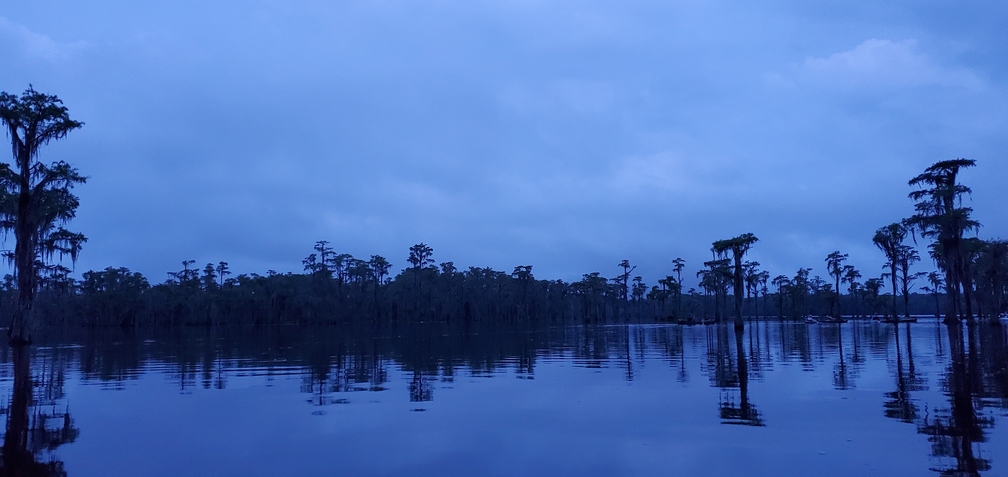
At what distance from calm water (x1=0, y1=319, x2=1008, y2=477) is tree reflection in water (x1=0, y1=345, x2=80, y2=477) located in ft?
0.18

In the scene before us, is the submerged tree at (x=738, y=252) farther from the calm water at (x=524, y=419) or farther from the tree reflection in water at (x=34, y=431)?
the tree reflection in water at (x=34, y=431)

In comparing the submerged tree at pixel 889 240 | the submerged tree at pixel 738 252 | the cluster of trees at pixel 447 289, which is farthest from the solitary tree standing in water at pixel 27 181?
the submerged tree at pixel 889 240

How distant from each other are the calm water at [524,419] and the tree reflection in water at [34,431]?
0.18 ft

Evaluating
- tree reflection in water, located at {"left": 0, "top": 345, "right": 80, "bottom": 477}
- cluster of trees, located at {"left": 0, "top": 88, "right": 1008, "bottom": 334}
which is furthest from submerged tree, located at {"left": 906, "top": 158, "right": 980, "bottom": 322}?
tree reflection in water, located at {"left": 0, "top": 345, "right": 80, "bottom": 477}

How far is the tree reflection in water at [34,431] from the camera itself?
817 centimetres

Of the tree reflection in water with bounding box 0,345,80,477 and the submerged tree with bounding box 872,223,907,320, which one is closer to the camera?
the tree reflection in water with bounding box 0,345,80,477

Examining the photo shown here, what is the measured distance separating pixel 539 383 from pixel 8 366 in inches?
786

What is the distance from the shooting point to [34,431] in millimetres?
10508

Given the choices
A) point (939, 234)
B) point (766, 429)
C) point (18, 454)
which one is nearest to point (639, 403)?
point (766, 429)

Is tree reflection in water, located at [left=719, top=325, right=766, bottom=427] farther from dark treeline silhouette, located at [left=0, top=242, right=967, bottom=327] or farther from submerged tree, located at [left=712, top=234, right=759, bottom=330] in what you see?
dark treeline silhouette, located at [left=0, top=242, right=967, bottom=327]

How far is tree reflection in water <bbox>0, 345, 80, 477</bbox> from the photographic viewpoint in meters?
8.17

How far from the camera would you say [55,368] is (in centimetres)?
2194

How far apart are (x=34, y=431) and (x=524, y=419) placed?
8374 millimetres

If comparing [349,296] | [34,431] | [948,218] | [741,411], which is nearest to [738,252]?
[948,218]
